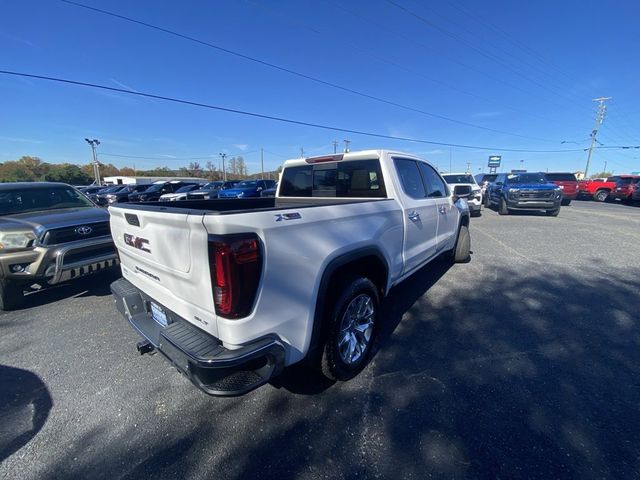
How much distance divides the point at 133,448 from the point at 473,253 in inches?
267

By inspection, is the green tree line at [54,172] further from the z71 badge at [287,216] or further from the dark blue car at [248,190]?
the z71 badge at [287,216]

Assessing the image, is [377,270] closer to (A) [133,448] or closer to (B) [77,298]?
(A) [133,448]

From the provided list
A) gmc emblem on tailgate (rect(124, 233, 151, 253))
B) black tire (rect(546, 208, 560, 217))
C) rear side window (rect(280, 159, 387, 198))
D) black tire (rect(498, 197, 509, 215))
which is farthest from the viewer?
black tire (rect(498, 197, 509, 215))

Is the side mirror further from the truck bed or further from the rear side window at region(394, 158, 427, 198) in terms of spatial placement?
the truck bed

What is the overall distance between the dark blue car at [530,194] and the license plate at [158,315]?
45.6ft

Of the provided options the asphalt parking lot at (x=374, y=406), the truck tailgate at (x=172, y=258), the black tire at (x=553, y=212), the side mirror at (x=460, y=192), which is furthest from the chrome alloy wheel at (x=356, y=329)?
the black tire at (x=553, y=212)

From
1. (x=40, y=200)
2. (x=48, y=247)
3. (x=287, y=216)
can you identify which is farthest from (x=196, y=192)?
(x=287, y=216)

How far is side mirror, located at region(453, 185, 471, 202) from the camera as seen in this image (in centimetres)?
503

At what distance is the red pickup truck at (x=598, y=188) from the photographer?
71.6 ft

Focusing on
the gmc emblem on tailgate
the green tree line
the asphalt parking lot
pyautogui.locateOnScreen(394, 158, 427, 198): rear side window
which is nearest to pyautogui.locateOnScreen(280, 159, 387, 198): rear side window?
pyautogui.locateOnScreen(394, 158, 427, 198): rear side window

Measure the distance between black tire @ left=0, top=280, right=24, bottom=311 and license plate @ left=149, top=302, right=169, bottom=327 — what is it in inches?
116

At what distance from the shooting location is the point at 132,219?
233 centimetres

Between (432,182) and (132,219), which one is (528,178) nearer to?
(432,182)

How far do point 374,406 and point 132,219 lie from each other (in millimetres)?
2416
